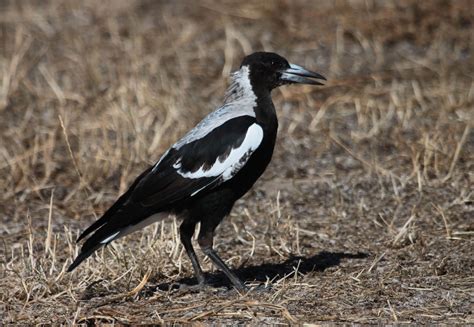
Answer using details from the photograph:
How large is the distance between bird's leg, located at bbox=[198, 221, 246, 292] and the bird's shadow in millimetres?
222

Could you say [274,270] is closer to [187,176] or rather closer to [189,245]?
[189,245]

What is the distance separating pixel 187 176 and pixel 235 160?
0.88 ft

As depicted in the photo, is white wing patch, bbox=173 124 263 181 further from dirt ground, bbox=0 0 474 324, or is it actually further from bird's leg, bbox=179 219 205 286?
dirt ground, bbox=0 0 474 324

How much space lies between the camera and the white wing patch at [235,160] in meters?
5.32

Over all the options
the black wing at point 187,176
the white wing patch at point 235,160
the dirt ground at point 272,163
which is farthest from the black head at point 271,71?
the dirt ground at point 272,163

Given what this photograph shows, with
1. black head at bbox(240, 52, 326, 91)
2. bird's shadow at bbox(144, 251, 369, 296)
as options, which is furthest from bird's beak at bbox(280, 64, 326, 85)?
bird's shadow at bbox(144, 251, 369, 296)

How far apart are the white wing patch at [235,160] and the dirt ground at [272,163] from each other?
57 cm

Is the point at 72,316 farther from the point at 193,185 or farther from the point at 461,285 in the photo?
the point at 461,285

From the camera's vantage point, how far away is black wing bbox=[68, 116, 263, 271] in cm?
532

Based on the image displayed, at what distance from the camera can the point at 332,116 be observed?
335 inches

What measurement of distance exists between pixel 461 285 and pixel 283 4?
580cm

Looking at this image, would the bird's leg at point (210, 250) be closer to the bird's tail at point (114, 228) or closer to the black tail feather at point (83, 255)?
the bird's tail at point (114, 228)

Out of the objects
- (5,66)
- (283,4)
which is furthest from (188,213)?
(283,4)

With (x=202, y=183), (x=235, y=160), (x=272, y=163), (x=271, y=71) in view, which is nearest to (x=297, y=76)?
(x=271, y=71)
